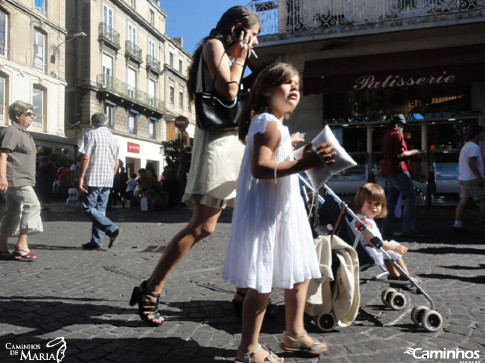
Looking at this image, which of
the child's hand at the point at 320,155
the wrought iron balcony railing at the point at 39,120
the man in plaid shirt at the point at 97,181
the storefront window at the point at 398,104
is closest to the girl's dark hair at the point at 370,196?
the child's hand at the point at 320,155

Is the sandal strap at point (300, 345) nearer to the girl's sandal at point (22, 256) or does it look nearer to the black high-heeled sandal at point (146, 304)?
the black high-heeled sandal at point (146, 304)

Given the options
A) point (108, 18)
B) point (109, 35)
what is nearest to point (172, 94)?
point (109, 35)

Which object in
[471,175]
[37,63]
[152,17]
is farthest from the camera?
[152,17]

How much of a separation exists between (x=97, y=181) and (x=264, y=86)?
4140mm

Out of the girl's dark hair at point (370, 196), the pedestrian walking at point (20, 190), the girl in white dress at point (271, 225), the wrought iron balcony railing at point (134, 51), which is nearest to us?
the girl in white dress at point (271, 225)

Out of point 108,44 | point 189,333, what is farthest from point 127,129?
point 189,333

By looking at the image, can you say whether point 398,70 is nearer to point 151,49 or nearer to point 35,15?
point 35,15

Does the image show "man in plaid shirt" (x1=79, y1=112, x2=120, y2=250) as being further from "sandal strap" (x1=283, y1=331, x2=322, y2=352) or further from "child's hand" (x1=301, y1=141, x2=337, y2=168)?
"child's hand" (x1=301, y1=141, x2=337, y2=168)

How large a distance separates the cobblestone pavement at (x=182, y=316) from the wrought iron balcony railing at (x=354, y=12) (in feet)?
23.4

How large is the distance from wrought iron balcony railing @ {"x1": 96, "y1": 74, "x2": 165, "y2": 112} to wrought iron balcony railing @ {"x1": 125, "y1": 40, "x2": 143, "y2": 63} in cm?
247

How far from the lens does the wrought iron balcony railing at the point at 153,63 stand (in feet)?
127

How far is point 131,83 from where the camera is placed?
36656mm

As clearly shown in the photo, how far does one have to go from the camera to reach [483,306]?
3074mm

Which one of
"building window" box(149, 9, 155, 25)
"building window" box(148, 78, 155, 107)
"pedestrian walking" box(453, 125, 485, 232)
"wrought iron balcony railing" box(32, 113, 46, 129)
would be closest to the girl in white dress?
"pedestrian walking" box(453, 125, 485, 232)
